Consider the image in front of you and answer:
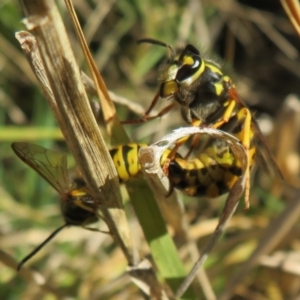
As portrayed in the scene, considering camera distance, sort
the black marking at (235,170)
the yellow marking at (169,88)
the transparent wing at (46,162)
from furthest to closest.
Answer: the black marking at (235,170) → the yellow marking at (169,88) → the transparent wing at (46,162)

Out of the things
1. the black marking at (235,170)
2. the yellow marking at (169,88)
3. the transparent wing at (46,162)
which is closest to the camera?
the transparent wing at (46,162)

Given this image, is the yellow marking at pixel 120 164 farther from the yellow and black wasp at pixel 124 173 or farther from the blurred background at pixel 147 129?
the blurred background at pixel 147 129

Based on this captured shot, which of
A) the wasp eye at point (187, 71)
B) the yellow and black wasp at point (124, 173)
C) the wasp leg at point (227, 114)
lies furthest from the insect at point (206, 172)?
the wasp eye at point (187, 71)

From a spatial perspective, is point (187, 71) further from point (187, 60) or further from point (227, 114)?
point (227, 114)

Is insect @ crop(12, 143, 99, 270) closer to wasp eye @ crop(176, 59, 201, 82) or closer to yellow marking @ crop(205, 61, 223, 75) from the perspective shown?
wasp eye @ crop(176, 59, 201, 82)

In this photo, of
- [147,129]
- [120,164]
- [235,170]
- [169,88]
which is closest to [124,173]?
[120,164]

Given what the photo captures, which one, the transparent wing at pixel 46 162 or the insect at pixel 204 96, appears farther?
the insect at pixel 204 96
